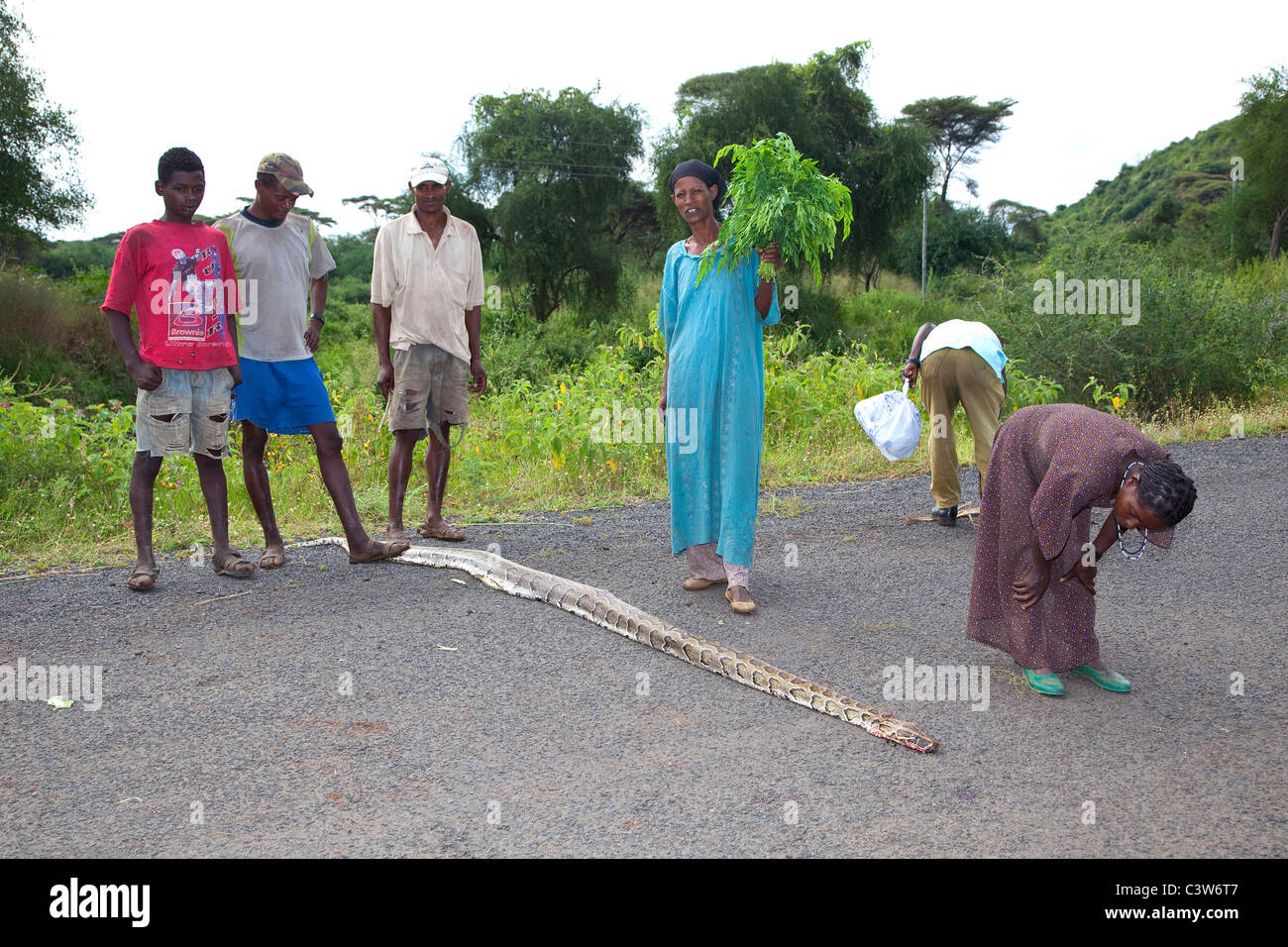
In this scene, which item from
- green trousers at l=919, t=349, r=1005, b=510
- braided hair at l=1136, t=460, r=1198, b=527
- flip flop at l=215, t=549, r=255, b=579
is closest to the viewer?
braided hair at l=1136, t=460, r=1198, b=527

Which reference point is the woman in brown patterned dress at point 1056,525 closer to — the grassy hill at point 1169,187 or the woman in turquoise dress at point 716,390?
the woman in turquoise dress at point 716,390

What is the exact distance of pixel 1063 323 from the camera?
13219 millimetres

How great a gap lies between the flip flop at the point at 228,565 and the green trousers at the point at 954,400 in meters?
4.59

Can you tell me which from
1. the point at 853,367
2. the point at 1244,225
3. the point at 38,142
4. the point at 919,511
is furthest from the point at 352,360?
the point at 1244,225

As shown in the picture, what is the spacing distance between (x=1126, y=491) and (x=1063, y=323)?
34.1ft

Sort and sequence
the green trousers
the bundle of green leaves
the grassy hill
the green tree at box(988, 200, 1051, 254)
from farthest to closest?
the green tree at box(988, 200, 1051, 254)
the grassy hill
the green trousers
the bundle of green leaves

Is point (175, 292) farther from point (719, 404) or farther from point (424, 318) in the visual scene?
point (719, 404)

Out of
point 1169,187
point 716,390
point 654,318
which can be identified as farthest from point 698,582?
point 1169,187

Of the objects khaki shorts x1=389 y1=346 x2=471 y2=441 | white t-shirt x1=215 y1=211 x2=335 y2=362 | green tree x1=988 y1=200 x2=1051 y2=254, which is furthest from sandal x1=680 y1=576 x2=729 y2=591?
green tree x1=988 y1=200 x2=1051 y2=254

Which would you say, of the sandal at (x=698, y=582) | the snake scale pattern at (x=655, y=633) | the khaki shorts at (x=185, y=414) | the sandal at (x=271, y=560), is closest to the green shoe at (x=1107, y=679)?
the snake scale pattern at (x=655, y=633)

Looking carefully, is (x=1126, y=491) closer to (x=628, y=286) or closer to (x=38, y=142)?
(x=38, y=142)

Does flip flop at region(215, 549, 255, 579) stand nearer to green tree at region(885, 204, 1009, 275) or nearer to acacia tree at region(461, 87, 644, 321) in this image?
acacia tree at region(461, 87, 644, 321)

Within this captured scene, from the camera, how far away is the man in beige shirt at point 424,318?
6254 mm

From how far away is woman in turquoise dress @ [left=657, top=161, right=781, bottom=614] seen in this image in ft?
17.2
